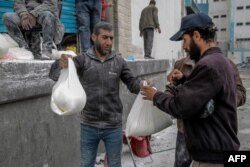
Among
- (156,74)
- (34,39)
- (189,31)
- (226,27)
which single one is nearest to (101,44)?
(189,31)

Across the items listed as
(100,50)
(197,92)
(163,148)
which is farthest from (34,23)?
(163,148)

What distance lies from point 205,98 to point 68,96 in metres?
1.03

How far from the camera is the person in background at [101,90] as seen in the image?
10.3 feet

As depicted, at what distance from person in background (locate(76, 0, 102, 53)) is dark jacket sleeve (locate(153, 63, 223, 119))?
412 cm

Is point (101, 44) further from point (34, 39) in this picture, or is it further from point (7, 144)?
point (34, 39)

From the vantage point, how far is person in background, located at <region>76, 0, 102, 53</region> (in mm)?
6203

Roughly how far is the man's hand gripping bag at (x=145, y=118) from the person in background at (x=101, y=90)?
0.16 m

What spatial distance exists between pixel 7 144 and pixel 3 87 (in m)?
0.53

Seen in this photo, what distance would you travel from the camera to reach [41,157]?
3.68m

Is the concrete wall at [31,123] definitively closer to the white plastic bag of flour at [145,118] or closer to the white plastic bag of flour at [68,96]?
the white plastic bag of flour at [68,96]

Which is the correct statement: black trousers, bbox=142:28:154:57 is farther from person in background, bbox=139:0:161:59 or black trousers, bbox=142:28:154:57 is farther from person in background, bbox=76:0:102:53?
person in background, bbox=76:0:102:53

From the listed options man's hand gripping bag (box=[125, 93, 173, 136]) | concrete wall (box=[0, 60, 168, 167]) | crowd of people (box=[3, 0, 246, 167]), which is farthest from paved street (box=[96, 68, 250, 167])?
man's hand gripping bag (box=[125, 93, 173, 136])

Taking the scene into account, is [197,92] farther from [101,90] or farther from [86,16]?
[86,16]

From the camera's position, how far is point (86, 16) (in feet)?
20.7
